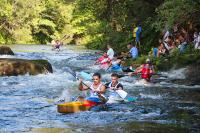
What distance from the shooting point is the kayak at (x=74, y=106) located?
11.4m

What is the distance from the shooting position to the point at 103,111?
464 inches

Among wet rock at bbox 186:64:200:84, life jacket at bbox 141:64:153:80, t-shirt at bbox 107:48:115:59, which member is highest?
t-shirt at bbox 107:48:115:59

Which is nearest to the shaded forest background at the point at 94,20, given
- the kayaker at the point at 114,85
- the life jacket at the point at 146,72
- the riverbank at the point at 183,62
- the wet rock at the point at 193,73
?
the riverbank at the point at 183,62

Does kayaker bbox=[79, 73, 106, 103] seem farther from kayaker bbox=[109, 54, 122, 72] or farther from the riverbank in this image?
kayaker bbox=[109, 54, 122, 72]

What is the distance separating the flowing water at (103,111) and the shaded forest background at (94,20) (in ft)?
9.64

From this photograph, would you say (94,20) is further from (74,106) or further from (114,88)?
(74,106)

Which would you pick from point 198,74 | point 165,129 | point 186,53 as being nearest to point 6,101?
point 165,129

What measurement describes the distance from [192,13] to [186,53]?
16.0 ft

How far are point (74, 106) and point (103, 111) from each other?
787 millimetres

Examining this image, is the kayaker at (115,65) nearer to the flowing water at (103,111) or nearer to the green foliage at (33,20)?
the flowing water at (103,111)

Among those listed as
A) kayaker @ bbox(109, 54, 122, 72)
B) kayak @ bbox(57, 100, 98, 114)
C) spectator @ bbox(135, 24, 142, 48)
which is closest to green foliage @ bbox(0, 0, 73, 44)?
spectator @ bbox(135, 24, 142, 48)

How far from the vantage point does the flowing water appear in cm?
979

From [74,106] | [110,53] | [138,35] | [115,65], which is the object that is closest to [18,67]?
[115,65]

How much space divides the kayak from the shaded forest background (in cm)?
603
